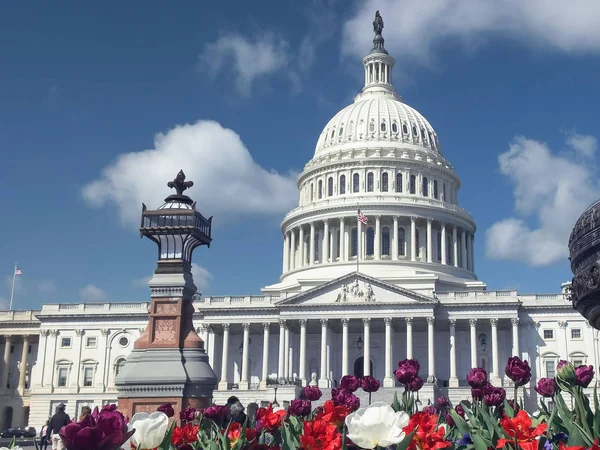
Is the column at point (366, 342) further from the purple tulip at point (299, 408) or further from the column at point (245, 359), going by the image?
the purple tulip at point (299, 408)

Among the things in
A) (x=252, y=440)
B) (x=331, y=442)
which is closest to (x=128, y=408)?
(x=252, y=440)

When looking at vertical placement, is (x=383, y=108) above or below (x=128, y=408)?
above

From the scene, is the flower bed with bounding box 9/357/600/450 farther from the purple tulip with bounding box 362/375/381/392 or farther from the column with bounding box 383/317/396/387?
the column with bounding box 383/317/396/387

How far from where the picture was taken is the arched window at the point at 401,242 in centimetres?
9881

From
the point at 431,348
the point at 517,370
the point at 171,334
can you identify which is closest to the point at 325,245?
the point at 431,348

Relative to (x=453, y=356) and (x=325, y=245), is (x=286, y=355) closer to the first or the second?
(x=453, y=356)

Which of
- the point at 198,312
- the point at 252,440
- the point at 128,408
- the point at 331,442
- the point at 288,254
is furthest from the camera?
the point at 288,254

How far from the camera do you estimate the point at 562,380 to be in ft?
25.2

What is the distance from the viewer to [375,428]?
4.85 m

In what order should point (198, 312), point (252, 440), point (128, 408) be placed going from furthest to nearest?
point (198, 312) < point (128, 408) < point (252, 440)

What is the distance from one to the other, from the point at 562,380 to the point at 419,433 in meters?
2.66

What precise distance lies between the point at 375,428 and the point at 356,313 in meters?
79.0

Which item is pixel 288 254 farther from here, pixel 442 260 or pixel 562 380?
pixel 562 380

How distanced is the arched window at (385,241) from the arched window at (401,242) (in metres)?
1.51
